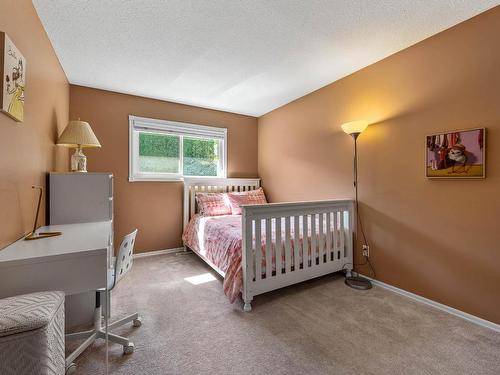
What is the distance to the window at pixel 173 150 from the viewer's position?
11.0ft

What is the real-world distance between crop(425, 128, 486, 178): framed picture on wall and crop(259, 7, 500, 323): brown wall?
0.05 metres

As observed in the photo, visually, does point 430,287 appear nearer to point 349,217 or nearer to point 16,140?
point 349,217

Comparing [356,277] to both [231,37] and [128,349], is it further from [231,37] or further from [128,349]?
[231,37]

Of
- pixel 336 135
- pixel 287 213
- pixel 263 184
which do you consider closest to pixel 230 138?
pixel 263 184

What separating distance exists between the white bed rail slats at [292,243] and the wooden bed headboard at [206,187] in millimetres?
1667

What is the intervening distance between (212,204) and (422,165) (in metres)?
2.51

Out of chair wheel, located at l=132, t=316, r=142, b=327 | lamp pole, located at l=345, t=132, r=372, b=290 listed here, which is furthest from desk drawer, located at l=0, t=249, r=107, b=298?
lamp pole, located at l=345, t=132, r=372, b=290

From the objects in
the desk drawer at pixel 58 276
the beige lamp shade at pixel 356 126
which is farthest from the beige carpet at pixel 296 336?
the beige lamp shade at pixel 356 126

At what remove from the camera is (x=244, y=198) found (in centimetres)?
364

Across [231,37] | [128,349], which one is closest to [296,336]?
[128,349]

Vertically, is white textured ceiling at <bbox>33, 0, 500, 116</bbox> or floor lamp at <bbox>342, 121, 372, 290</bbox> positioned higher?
white textured ceiling at <bbox>33, 0, 500, 116</bbox>

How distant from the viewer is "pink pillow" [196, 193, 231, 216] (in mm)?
3334

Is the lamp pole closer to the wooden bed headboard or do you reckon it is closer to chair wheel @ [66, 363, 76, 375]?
the wooden bed headboard

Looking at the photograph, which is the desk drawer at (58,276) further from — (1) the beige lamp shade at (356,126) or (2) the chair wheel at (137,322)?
(1) the beige lamp shade at (356,126)
